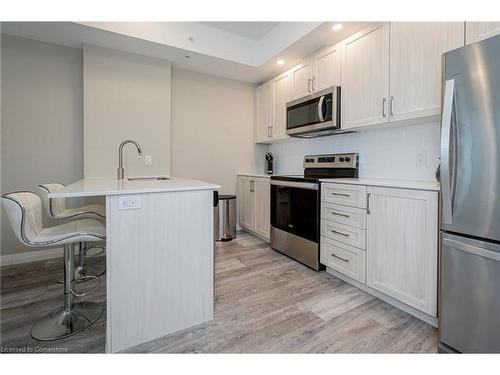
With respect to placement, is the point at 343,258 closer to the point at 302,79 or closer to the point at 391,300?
the point at 391,300

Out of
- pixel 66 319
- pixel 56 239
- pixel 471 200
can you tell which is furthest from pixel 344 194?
pixel 66 319

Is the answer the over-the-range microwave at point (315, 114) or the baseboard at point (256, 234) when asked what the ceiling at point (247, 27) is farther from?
the baseboard at point (256, 234)

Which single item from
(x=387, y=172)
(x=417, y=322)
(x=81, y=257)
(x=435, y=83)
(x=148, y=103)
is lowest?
(x=417, y=322)

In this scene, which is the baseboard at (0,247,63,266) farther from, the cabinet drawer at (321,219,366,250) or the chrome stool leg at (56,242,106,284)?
the cabinet drawer at (321,219,366,250)

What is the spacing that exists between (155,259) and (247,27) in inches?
112

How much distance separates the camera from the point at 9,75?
8.92ft

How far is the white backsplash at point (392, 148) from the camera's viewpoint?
2193 millimetres

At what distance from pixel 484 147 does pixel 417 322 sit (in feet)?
4.02

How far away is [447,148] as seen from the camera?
1.36 meters

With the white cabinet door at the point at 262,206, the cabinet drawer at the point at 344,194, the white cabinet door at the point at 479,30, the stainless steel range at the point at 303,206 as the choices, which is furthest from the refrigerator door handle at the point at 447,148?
the white cabinet door at the point at 262,206

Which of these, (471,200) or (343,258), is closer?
(471,200)

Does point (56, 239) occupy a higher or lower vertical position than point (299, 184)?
lower
